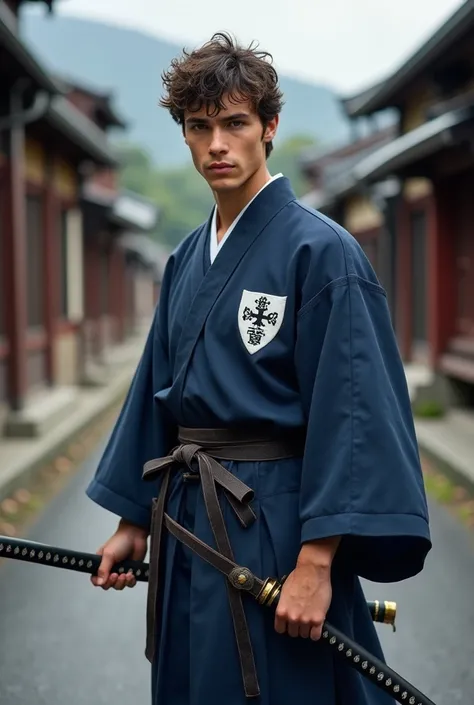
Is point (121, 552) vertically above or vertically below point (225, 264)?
below

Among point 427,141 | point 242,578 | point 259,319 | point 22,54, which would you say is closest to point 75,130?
point 22,54

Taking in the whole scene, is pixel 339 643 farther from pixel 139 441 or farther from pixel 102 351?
pixel 102 351

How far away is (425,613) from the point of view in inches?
219

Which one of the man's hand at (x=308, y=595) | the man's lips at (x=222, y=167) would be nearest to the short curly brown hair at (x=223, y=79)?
the man's lips at (x=222, y=167)

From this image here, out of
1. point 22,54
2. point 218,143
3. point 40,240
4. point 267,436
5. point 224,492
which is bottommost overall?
point 224,492

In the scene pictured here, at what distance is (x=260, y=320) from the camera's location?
2.35 metres

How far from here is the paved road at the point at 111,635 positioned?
14.6 feet

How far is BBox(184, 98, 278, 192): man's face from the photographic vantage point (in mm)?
2377

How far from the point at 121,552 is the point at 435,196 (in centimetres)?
1152

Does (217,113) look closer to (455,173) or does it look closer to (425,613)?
(425,613)

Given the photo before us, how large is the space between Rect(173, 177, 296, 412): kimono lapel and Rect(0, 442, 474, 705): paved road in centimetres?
228

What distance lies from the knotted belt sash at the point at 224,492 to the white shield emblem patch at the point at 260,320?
221mm

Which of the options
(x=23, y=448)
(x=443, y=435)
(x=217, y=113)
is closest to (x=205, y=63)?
(x=217, y=113)

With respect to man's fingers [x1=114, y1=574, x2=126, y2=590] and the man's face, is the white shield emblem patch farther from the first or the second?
man's fingers [x1=114, y1=574, x2=126, y2=590]
